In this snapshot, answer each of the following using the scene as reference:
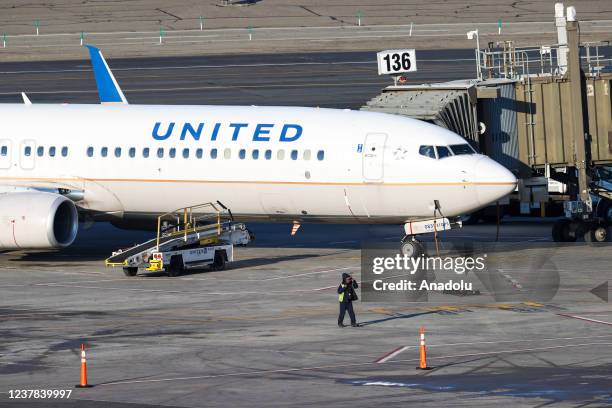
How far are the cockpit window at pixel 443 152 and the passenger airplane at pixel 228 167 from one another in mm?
31

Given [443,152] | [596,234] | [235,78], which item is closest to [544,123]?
[596,234]

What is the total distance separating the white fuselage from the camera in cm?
4131

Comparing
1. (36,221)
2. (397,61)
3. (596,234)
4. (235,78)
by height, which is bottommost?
(596,234)

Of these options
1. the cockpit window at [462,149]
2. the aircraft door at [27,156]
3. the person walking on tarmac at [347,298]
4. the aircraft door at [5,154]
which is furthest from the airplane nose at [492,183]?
the aircraft door at [5,154]

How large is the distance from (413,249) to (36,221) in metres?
11.6

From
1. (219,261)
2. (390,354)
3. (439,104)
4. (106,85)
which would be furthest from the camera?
(106,85)

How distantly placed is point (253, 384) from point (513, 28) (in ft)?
239

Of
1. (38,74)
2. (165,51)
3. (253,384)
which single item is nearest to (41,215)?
(253,384)

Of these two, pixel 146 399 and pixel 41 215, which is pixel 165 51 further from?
pixel 146 399

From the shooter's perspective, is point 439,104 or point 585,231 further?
point 585,231

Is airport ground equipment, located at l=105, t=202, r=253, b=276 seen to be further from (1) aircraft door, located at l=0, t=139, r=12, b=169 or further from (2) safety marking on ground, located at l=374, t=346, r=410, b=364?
(2) safety marking on ground, located at l=374, t=346, r=410, b=364

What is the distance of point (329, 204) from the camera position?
42250 millimetres

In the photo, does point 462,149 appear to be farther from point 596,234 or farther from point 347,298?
point 347,298

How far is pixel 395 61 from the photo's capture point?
48125mm
